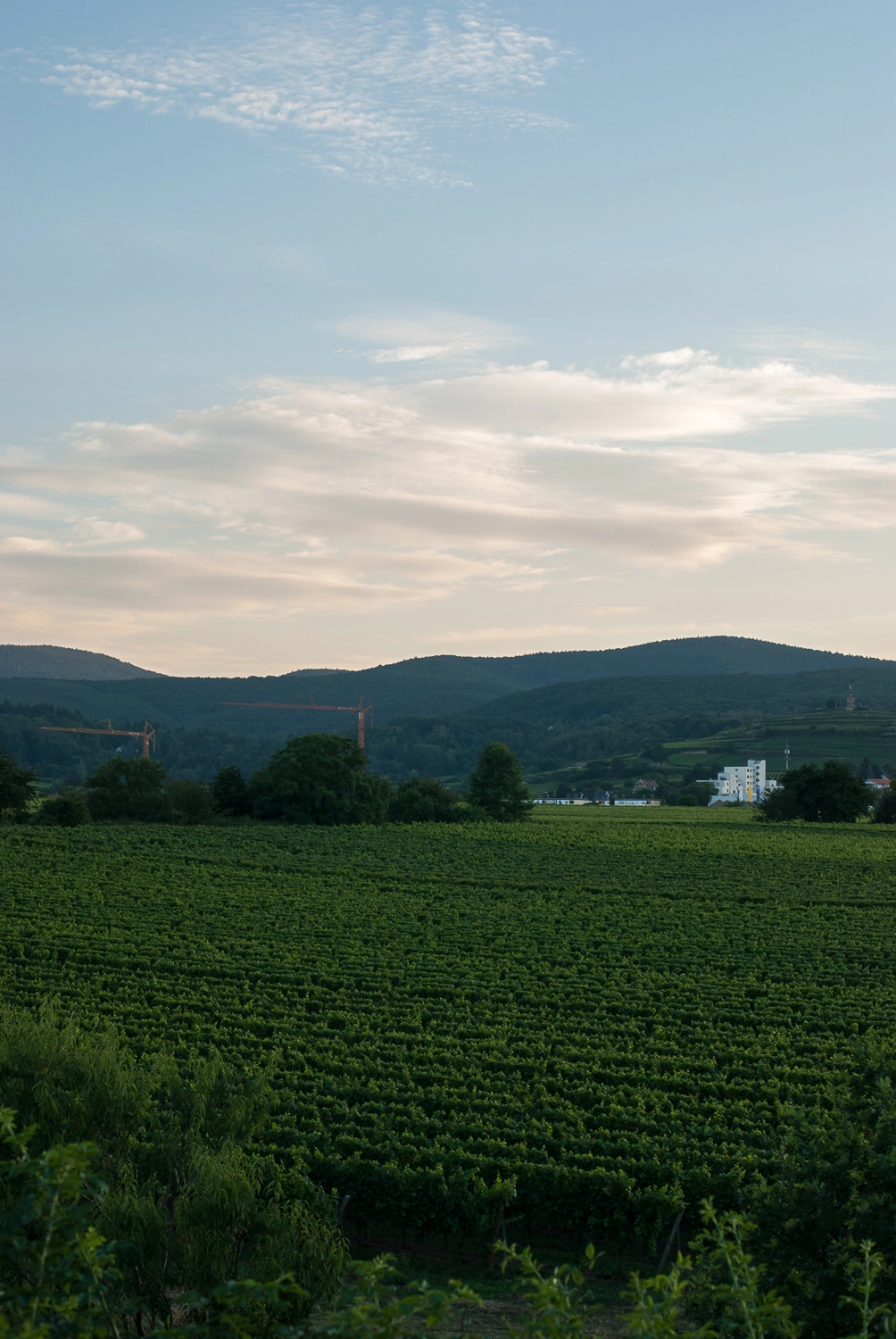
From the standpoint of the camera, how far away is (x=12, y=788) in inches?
3150

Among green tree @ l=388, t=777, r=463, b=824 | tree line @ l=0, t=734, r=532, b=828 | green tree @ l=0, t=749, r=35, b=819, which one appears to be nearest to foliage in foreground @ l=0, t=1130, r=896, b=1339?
tree line @ l=0, t=734, r=532, b=828

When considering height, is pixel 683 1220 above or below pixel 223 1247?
below

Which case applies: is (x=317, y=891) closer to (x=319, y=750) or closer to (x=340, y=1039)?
(x=340, y=1039)

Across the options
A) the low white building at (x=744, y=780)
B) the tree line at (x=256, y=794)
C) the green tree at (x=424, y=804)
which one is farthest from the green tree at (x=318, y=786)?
the low white building at (x=744, y=780)

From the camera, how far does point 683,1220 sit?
59.2ft

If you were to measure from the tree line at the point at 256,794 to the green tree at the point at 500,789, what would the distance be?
6845 millimetres

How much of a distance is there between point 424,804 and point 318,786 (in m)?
11.6

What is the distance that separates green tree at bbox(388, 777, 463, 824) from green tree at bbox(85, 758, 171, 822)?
66.1 feet

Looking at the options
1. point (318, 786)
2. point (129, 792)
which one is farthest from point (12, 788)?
point (318, 786)

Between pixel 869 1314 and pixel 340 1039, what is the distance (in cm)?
2032

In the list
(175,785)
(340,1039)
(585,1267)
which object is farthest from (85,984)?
(175,785)

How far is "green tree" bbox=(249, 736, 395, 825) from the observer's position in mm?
86625

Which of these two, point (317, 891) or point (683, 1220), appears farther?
point (317, 891)

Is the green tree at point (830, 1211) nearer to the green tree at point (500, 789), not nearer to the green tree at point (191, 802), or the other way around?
the green tree at point (191, 802)
